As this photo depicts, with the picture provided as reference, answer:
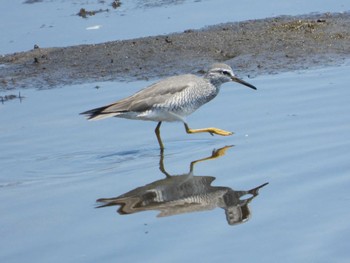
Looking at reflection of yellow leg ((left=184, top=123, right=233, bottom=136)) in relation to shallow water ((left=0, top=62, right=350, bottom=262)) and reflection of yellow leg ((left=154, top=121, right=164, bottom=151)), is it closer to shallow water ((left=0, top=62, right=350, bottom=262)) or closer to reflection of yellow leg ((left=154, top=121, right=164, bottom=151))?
shallow water ((left=0, top=62, right=350, bottom=262))

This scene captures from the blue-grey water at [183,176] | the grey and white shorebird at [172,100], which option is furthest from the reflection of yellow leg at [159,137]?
the blue-grey water at [183,176]

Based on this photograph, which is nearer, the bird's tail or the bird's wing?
the bird's tail

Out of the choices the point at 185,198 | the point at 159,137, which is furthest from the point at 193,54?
the point at 185,198

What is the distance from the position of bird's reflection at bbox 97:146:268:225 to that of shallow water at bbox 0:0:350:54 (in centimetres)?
570

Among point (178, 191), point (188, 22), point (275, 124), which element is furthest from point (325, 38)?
point (178, 191)

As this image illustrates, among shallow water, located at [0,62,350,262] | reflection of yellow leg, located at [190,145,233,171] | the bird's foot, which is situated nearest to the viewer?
shallow water, located at [0,62,350,262]

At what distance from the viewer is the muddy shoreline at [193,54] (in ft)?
42.2

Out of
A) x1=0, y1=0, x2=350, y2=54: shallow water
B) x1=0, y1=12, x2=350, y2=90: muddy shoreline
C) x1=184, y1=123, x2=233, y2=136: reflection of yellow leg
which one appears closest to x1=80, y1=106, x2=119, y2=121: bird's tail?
x1=184, y1=123, x2=233, y2=136: reflection of yellow leg

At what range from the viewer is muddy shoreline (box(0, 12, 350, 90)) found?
1286cm

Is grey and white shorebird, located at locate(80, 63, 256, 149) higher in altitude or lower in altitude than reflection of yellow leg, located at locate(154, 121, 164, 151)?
higher

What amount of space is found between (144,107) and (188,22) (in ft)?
Answer: 16.4

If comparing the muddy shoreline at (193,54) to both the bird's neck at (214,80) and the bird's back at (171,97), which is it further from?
the bird's back at (171,97)

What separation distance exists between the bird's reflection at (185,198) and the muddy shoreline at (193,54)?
3.43 m

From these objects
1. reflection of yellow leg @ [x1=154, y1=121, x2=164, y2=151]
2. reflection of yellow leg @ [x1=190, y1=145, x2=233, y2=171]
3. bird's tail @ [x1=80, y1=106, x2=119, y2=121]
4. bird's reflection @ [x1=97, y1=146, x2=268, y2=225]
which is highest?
bird's tail @ [x1=80, y1=106, x2=119, y2=121]
